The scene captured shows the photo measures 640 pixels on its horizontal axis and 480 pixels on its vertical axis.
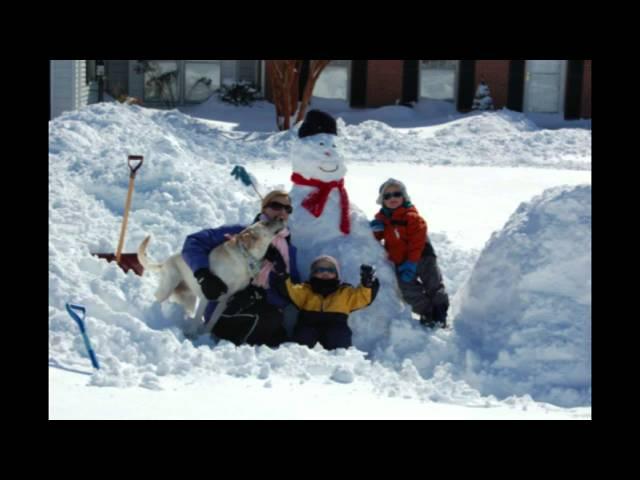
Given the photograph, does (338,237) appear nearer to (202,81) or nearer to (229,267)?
Result: (229,267)

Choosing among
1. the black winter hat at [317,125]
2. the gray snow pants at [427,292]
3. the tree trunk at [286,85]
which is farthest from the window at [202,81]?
the gray snow pants at [427,292]

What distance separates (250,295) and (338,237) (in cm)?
85

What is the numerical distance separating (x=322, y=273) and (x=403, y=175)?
911 cm

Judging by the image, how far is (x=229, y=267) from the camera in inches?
260

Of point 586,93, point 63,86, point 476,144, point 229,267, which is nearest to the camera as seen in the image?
point 229,267

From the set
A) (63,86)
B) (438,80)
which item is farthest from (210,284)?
(438,80)

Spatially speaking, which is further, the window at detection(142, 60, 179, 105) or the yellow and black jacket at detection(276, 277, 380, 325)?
the window at detection(142, 60, 179, 105)

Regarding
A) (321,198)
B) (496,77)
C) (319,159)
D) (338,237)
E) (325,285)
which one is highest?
(496,77)

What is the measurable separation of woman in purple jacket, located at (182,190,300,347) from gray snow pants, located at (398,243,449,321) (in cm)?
80

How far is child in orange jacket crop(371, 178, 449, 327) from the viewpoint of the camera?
7.00 m

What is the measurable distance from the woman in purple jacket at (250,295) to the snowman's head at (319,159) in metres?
0.48

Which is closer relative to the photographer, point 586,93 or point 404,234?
point 404,234

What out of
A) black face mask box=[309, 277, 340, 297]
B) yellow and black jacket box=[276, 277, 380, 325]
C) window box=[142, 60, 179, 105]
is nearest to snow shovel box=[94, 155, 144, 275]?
yellow and black jacket box=[276, 277, 380, 325]

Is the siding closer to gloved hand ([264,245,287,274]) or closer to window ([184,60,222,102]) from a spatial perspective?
window ([184,60,222,102])
